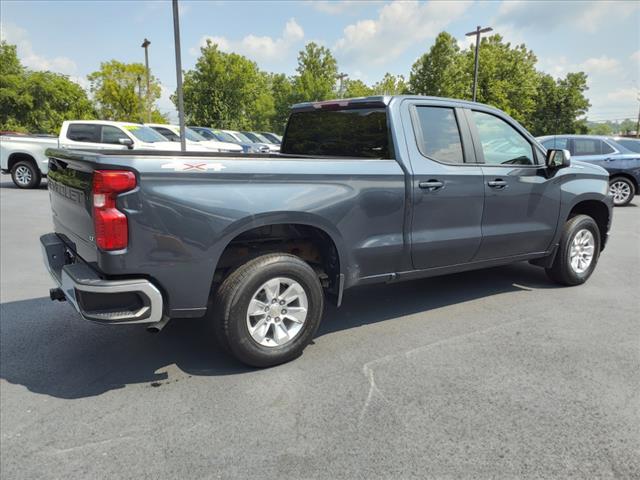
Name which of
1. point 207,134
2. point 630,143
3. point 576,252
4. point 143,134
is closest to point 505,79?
point 207,134

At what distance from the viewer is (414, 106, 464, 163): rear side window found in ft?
12.9

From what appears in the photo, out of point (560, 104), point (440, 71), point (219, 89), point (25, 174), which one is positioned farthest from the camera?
point (560, 104)

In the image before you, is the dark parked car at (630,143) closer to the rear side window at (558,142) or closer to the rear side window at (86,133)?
the rear side window at (558,142)

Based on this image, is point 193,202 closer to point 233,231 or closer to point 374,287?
point 233,231

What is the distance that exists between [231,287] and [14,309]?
2.68 metres

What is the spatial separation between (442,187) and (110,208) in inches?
97.9

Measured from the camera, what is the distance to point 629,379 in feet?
10.4

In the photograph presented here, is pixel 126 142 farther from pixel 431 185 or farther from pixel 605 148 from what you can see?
pixel 605 148

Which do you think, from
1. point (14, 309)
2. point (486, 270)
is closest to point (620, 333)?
point (486, 270)

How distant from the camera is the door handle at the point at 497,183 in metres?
4.23

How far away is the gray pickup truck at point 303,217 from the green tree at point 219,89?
34.5 metres

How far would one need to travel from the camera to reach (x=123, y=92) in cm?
4384

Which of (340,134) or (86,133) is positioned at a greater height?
(86,133)

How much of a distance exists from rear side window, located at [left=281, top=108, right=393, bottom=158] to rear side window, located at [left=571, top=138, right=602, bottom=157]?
940 cm
